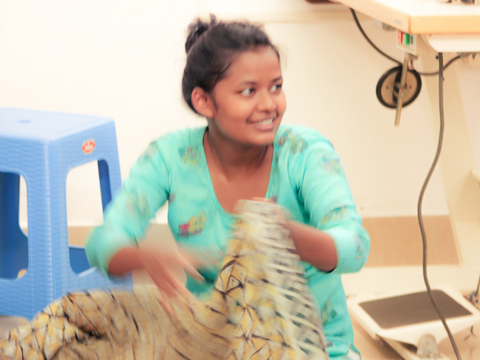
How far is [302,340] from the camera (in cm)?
78

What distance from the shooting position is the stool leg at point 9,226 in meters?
1.83

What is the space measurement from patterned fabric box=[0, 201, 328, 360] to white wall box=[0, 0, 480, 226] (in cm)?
139

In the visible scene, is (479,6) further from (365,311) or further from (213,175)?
(365,311)

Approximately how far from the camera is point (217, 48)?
3.31 ft

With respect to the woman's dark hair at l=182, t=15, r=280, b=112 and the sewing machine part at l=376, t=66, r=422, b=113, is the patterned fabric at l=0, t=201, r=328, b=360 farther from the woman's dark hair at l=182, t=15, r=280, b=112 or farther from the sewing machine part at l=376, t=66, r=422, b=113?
the sewing machine part at l=376, t=66, r=422, b=113

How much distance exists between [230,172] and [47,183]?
60cm

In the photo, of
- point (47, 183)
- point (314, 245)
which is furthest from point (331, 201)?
point (47, 183)

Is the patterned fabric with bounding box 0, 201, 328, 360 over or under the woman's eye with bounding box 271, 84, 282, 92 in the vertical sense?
under

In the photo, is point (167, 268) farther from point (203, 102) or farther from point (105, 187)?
point (105, 187)

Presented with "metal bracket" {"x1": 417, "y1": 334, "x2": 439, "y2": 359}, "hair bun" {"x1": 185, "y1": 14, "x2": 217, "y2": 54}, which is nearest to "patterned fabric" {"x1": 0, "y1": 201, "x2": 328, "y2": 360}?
"hair bun" {"x1": 185, "y1": 14, "x2": 217, "y2": 54}

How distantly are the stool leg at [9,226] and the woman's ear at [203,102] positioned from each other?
98cm

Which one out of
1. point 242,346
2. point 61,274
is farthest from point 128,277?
point 61,274

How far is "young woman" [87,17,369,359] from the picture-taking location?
95cm

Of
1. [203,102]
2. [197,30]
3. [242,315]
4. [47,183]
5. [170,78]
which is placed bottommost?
[242,315]
